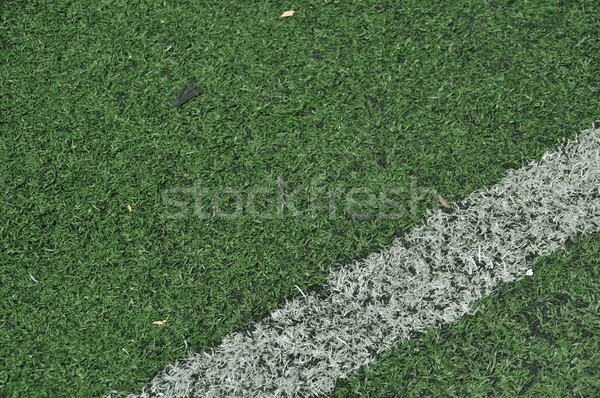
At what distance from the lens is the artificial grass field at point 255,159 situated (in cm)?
218

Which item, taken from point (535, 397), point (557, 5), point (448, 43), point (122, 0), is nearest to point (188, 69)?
point (122, 0)

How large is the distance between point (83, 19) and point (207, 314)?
1.51 metres

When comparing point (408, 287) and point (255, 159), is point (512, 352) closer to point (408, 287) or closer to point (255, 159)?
point (408, 287)

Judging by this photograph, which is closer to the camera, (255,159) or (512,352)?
(512,352)

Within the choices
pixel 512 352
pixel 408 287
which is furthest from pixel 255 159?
pixel 512 352

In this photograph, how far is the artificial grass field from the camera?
7.16ft

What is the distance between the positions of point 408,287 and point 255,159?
2.80 feet

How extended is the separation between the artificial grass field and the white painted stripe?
66mm

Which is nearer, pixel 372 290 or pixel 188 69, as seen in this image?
pixel 372 290

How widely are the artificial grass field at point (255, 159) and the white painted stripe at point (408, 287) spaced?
0.07 m

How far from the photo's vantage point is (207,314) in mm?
2219

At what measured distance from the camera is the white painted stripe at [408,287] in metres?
→ 2.15

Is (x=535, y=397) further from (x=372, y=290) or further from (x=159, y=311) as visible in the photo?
(x=159, y=311)

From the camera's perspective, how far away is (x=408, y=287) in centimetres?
222
